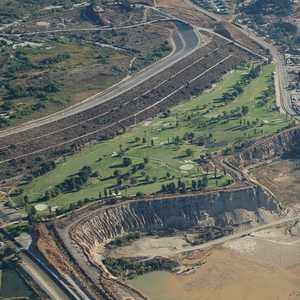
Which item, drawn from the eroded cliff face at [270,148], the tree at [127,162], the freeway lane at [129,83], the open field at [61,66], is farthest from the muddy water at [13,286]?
the eroded cliff face at [270,148]

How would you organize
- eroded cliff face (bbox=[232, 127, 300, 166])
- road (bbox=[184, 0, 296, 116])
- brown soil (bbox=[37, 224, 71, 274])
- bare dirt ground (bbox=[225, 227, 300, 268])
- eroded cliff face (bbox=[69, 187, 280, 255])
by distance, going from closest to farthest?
1. brown soil (bbox=[37, 224, 71, 274])
2. bare dirt ground (bbox=[225, 227, 300, 268])
3. eroded cliff face (bbox=[69, 187, 280, 255])
4. eroded cliff face (bbox=[232, 127, 300, 166])
5. road (bbox=[184, 0, 296, 116])

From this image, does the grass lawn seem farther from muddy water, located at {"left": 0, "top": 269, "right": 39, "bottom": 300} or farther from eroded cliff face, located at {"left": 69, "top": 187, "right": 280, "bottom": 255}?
muddy water, located at {"left": 0, "top": 269, "right": 39, "bottom": 300}

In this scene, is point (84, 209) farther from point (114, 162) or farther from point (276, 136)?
point (276, 136)

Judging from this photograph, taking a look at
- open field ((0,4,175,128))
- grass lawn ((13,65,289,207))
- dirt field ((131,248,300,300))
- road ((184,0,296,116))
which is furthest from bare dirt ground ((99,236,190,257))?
road ((184,0,296,116))

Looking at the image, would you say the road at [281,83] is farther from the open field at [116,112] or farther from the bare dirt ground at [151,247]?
the bare dirt ground at [151,247]

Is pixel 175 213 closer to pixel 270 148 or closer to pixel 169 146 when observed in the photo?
pixel 169 146
